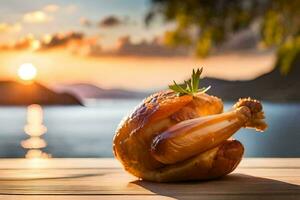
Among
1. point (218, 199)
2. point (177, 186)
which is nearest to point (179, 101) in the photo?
point (177, 186)

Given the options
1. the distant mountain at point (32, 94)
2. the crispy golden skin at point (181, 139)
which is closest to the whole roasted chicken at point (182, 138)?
the crispy golden skin at point (181, 139)

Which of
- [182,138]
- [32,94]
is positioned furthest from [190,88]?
[32,94]

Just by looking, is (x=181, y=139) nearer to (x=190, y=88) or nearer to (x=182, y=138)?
(x=182, y=138)

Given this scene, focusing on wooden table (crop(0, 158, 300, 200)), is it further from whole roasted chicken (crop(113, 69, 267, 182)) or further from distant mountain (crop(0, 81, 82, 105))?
distant mountain (crop(0, 81, 82, 105))

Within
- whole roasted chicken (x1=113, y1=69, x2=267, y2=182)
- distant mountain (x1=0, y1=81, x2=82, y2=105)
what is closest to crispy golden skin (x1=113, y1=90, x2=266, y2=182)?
whole roasted chicken (x1=113, y1=69, x2=267, y2=182)

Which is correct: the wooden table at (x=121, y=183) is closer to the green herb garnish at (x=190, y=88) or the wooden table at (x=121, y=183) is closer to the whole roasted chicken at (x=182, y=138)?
the whole roasted chicken at (x=182, y=138)

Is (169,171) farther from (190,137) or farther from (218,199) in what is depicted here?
(218,199)
